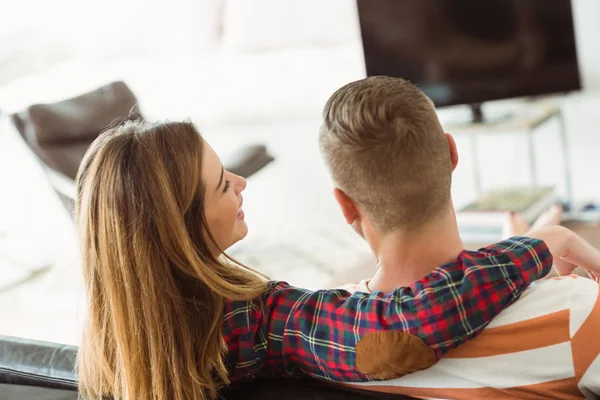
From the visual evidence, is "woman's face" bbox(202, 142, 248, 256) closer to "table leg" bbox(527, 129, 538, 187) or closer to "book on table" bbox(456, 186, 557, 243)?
"book on table" bbox(456, 186, 557, 243)

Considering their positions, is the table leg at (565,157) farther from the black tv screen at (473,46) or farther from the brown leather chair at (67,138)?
the brown leather chair at (67,138)

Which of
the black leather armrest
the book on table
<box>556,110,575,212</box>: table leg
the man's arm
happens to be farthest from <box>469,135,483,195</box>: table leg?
the man's arm

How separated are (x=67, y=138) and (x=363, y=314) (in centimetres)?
237

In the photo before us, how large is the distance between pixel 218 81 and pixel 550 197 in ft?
Answer: 6.58

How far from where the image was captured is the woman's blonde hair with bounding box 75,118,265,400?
1.11 meters

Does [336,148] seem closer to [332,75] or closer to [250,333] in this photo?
[250,333]

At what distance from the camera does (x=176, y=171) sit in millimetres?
1151

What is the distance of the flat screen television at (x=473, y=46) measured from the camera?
2.98m

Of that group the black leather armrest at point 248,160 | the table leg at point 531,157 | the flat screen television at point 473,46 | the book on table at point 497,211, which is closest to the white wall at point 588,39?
the flat screen television at point 473,46

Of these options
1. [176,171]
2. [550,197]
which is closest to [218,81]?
[550,197]

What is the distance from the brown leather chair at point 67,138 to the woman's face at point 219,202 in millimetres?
1719

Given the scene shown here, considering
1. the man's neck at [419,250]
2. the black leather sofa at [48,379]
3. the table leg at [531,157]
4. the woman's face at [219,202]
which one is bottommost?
the table leg at [531,157]

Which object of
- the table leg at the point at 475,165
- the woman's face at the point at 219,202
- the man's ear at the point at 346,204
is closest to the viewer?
the man's ear at the point at 346,204

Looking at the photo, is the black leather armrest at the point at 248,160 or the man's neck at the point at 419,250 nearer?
the man's neck at the point at 419,250
